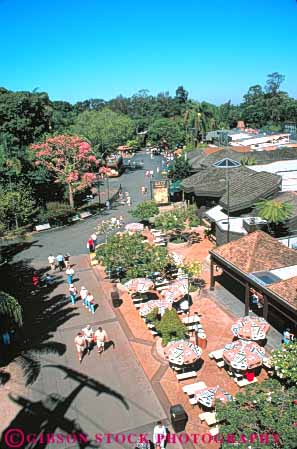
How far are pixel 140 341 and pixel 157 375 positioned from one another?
275 centimetres

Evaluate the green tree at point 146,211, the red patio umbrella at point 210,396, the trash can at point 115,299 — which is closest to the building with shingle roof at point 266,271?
the red patio umbrella at point 210,396

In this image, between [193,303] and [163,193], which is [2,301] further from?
[163,193]

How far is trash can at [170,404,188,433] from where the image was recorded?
43.9 ft

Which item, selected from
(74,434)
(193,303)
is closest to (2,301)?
(74,434)

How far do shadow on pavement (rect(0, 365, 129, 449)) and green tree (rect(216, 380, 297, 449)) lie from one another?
4903 mm

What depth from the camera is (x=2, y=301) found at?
16.7 meters

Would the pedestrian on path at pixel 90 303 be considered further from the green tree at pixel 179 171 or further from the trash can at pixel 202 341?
the green tree at pixel 179 171

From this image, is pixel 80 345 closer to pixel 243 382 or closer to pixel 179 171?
pixel 243 382

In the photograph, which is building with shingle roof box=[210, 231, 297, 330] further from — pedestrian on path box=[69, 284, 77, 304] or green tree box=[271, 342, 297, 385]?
pedestrian on path box=[69, 284, 77, 304]

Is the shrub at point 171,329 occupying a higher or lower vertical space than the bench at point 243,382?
higher

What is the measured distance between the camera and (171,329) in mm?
17969

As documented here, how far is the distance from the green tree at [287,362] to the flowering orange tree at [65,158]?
33.1 m

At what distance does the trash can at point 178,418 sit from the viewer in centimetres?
1338

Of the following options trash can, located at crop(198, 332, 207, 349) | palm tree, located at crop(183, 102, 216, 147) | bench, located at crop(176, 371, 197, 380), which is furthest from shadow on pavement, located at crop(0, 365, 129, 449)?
palm tree, located at crop(183, 102, 216, 147)
